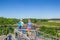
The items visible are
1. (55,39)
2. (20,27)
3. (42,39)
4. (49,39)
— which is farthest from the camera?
(20,27)

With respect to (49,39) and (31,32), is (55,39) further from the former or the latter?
(31,32)

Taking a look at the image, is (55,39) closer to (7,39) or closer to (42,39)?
(42,39)

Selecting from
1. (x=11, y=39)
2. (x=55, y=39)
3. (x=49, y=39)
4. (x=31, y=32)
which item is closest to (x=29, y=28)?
(x=31, y=32)

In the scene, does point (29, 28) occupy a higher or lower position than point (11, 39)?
higher

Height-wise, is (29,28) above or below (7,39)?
above

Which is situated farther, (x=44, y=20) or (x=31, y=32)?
(x=44, y=20)

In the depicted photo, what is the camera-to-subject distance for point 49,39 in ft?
15.6

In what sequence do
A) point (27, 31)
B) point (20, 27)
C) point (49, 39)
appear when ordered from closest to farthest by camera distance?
point (49, 39) → point (27, 31) → point (20, 27)

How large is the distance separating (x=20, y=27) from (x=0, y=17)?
187 feet

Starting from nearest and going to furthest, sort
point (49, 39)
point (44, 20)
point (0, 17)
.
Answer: point (49, 39), point (0, 17), point (44, 20)

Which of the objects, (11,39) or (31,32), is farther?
(11,39)

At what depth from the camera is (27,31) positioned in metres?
5.98

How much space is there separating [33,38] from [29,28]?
3.55ft

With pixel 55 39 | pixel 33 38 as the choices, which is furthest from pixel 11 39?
pixel 55 39
